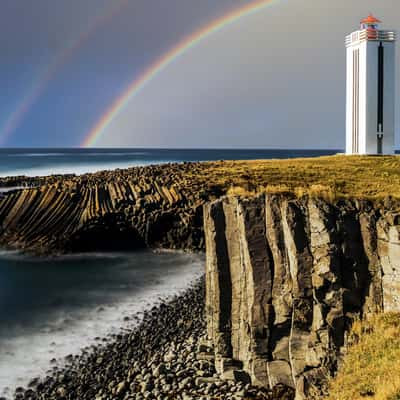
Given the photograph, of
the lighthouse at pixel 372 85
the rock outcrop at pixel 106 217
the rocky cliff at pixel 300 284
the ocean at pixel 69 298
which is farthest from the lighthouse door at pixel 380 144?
the rocky cliff at pixel 300 284

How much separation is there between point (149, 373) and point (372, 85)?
45.8 metres

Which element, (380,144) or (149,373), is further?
(380,144)

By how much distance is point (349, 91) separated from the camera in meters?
57.2

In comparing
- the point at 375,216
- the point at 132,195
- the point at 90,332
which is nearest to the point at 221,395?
the point at 375,216

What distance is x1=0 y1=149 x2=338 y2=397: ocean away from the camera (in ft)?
64.2

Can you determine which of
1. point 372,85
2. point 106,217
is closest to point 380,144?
point 372,85

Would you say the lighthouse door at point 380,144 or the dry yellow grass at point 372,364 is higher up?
the lighthouse door at point 380,144

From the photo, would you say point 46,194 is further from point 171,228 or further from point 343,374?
point 343,374

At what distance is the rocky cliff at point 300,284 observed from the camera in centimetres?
1368

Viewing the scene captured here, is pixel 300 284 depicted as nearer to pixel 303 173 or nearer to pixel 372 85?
pixel 303 173

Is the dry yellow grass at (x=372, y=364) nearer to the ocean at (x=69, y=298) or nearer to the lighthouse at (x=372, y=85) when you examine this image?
the ocean at (x=69, y=298)

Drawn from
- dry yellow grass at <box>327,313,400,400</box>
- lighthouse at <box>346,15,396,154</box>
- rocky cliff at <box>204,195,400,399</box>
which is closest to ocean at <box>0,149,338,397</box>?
rocky cliff at <box>204,195,400,399</box>

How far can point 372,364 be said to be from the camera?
445 inches

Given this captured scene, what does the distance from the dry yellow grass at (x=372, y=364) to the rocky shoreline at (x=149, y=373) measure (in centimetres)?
282
